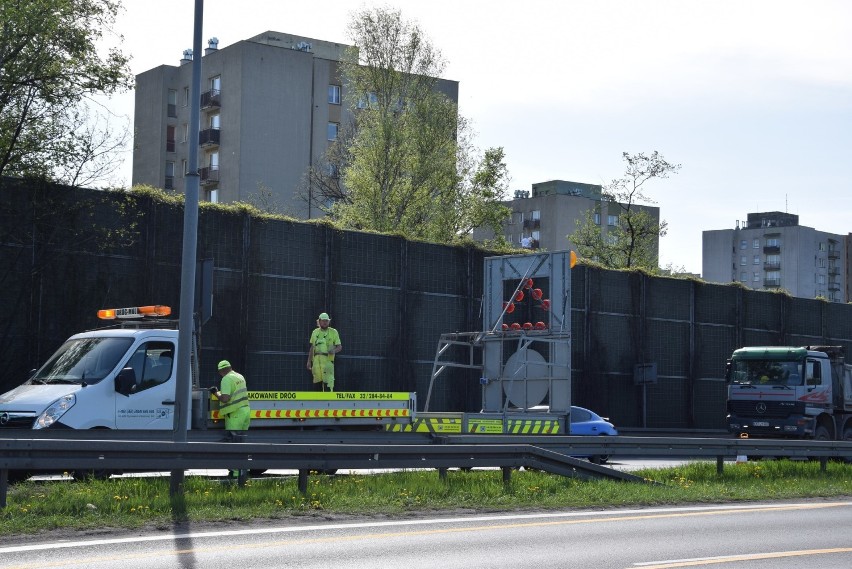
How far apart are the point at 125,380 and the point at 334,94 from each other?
56612mm

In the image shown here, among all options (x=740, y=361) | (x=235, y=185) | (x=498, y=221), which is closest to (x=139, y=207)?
(x=740, y=361)

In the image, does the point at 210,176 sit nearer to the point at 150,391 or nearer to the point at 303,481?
the point at 150,391

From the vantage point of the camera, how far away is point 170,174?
7350 cm

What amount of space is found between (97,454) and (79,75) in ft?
48.4

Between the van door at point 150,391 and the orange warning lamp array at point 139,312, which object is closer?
the van door at point 150,391

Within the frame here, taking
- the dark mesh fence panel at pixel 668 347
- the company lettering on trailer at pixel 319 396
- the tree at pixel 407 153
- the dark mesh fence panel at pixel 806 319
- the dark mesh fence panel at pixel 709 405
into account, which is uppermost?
the tree at pixel 407 153

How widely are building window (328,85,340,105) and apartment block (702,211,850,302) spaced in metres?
97.0

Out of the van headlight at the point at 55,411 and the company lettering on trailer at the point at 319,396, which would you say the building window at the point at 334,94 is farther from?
the van headlight at the point at 55,411

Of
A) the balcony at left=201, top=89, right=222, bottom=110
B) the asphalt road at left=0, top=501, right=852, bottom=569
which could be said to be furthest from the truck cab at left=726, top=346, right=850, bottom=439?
the balcony at left=201, top=89, right=222, bottom=110

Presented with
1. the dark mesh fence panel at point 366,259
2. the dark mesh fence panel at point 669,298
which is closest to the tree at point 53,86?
the dark mesh fence panel at point 366,259

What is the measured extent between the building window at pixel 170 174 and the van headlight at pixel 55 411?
5841 centimetres

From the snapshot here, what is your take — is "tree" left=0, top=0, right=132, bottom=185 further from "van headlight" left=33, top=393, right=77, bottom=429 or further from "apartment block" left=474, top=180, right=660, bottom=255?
"apartment block" left=474, top=180, right=660, bottom=255

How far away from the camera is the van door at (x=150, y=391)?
16875mm

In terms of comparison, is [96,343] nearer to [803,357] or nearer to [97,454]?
[97,454]
